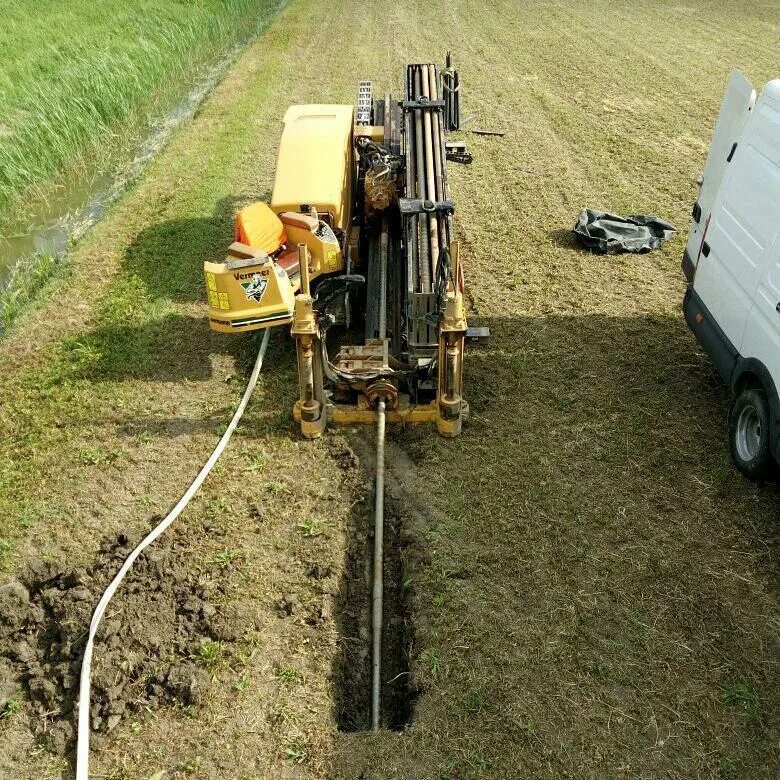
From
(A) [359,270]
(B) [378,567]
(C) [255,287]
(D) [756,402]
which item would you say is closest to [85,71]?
(A) [359,270]

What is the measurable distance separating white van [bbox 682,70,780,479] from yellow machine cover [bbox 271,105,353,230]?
352 cm

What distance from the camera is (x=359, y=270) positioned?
8.31 metres

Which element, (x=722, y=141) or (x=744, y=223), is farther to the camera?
(x=722, y=141)

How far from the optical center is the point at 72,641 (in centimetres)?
476

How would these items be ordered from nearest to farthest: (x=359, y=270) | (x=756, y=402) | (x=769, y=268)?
(x=769, y=268), (x=756, y=402), (x=359, y=270)

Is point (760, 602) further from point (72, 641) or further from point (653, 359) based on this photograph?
point (72, 641)

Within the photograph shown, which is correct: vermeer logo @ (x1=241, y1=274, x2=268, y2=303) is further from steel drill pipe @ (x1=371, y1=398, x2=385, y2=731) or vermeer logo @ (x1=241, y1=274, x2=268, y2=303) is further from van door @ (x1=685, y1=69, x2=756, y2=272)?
van door @ (x1=685, y1=69, x2=756, y2=272)

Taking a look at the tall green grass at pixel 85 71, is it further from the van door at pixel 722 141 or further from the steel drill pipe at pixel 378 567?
the van door at pixel 722 141

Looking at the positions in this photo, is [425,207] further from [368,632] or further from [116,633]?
[116,633]

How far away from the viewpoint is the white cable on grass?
4238 mm

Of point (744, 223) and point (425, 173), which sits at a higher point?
point (744, 223)

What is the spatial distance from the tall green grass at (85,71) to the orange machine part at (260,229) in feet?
18.5

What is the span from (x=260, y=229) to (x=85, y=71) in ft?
31.3

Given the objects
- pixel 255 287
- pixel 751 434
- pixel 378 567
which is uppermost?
pixel 255 287
